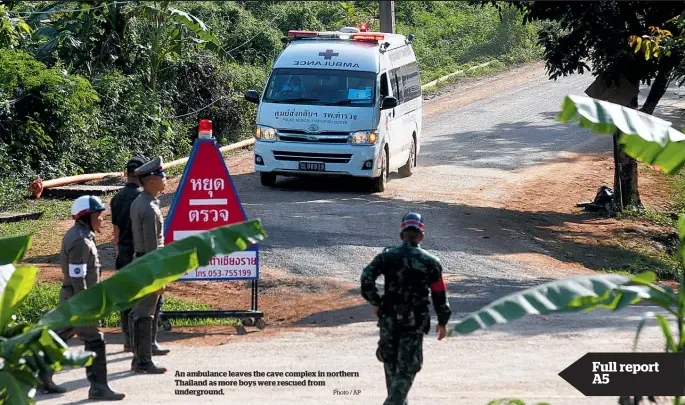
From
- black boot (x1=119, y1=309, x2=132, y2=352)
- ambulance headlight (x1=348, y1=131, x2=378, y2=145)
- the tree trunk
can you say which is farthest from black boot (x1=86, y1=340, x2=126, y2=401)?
the tree trunk

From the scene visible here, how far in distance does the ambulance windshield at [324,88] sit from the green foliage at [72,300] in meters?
12.6

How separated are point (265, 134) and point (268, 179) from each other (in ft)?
3.60

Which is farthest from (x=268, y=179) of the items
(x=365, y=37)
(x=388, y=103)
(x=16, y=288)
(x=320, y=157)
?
(x=16, y=288)

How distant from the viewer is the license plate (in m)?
18.0

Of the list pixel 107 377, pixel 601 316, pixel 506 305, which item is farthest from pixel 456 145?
pixel 506 305

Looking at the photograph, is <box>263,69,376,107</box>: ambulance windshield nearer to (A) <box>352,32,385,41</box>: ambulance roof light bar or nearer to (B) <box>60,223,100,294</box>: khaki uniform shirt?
(A) <box>352,32,385,41</box>: ambulance roof light bar

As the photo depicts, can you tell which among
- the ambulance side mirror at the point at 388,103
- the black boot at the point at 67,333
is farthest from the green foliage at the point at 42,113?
the black boot at the point at 67,333

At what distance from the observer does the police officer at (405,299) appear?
7457 millimetres

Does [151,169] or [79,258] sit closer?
[79,258]

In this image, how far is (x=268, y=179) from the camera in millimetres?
18938

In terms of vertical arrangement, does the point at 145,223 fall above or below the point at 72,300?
below

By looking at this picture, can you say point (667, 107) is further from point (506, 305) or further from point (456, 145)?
point (506, 305)

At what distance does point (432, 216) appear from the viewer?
674 inches

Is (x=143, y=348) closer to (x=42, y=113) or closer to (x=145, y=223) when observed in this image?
(x=145, y=223)
